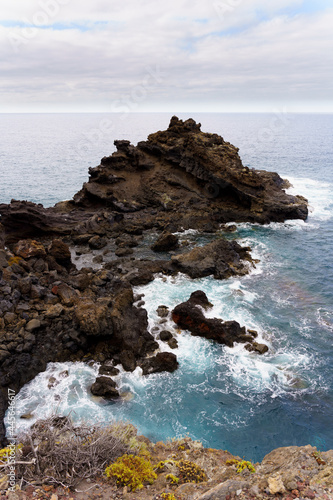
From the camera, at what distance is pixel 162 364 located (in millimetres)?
19484

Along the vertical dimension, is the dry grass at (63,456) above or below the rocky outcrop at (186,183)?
below

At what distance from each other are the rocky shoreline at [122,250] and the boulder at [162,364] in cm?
6

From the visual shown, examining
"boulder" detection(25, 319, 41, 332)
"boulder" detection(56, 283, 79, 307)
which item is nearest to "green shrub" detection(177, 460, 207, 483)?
"boulder" detection(25, 319, 41, 332)

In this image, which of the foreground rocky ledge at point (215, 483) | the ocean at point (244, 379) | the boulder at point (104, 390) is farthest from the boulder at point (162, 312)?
the foreground rocky ledge at point (215, 483)

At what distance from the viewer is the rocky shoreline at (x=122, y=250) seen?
64.5 feet

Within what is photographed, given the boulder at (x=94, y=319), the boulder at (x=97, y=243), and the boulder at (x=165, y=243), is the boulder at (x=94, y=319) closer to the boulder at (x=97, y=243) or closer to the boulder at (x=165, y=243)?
the boulder at (x=165, y=243)

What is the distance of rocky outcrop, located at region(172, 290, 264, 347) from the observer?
2162 cm

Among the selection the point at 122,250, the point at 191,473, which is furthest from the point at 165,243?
the point at 191,473

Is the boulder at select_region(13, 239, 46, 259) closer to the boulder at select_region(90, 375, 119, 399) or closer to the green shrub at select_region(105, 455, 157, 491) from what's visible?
the boulder at select_region(90, 375, 119, 399)

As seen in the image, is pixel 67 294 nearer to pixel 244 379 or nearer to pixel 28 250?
pixel 28 250

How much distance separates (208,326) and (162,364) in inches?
177

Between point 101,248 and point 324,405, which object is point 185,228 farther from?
point 324,405

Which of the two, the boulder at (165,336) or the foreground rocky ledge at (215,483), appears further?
the boulder at (165,336)

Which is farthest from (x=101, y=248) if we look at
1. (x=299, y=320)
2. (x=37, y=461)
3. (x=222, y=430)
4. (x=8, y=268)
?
(x=37, y=461)
